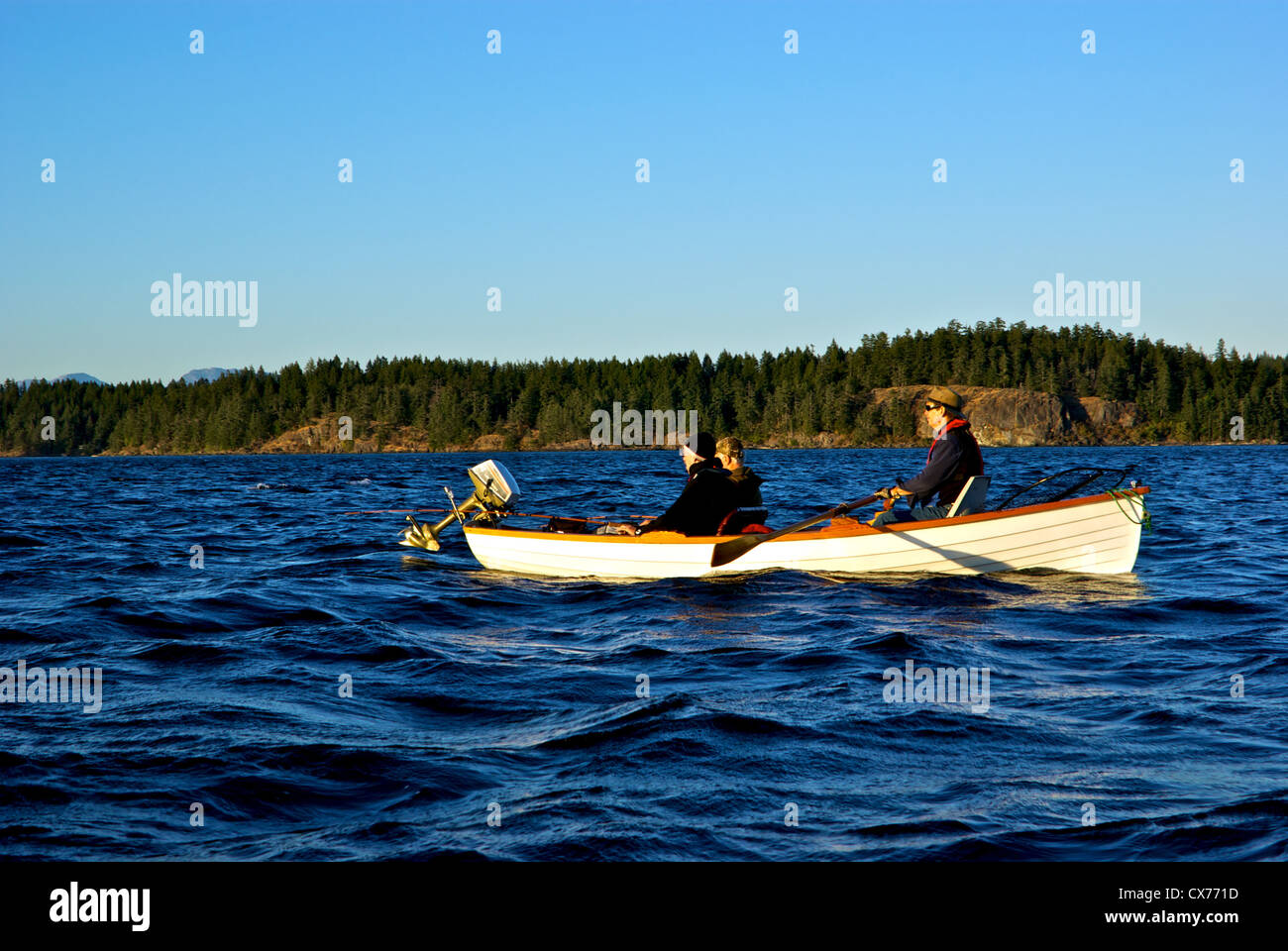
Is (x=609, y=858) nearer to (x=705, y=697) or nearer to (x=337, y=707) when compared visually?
(x=705, y=697)

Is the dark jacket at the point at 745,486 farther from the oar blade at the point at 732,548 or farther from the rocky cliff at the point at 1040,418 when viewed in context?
the rocky cliff at the point at 1040,418

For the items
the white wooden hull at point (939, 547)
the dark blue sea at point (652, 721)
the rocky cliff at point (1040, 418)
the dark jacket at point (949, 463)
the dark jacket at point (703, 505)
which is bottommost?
the dark blue sea at point (652, 721)

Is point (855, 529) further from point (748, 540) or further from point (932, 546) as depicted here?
point (748, 540)

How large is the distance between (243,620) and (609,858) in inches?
312

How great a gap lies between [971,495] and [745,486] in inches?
111

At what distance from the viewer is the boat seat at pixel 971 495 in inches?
511

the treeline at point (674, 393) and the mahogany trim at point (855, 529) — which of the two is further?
the treeline at point (674, 393)

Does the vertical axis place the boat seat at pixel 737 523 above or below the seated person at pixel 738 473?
below

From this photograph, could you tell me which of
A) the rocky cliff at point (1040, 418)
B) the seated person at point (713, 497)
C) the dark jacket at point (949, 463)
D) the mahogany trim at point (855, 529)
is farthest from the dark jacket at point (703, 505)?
the rocky cliff at point (1040, 418)

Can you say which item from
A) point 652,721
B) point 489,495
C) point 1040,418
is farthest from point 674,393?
point 652,721

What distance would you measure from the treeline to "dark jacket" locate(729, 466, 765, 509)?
478 feet

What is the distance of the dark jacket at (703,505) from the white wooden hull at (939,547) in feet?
0.63
